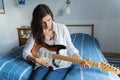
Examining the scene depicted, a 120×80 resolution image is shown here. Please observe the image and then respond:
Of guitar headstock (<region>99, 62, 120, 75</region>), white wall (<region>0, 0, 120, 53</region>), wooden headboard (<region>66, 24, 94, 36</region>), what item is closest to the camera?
guitar headstock (<region>99, 62, 120, 75</region>)

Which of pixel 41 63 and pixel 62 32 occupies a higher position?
pixel 62 32

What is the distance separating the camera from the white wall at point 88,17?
3344 millimetres

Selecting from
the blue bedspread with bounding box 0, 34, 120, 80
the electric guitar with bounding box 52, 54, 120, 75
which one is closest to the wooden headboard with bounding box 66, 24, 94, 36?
the blue bedspread with bounding box 0, 34, 120, 80

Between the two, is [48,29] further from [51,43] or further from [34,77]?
[34,77]

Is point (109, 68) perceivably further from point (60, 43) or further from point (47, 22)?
point (47, 22)

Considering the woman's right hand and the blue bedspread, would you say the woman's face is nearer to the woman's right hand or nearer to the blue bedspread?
the woman's right hand

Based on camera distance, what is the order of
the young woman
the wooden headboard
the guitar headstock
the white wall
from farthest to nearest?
the wooden headboard < the white wall < the young woman < the guitar headstock

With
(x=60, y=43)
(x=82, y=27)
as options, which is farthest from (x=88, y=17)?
(x=60, y=43)

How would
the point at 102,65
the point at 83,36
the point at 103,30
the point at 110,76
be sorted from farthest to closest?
1. the point at 103,30
2. the point at 83,36
3. the point at 110,76
4. the point at 102,65

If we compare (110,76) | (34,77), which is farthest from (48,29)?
(110,76)

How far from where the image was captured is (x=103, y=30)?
3455 millimetres

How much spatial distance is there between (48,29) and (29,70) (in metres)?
0.43

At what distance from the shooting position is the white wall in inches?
132

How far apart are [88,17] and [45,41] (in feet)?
6.44
